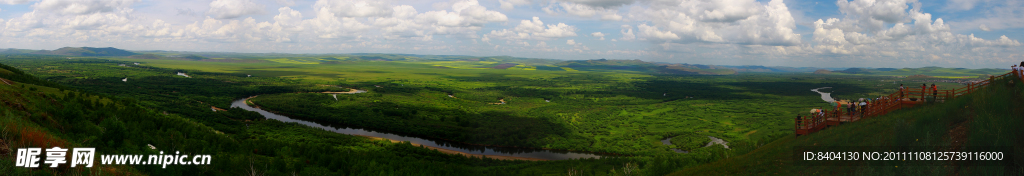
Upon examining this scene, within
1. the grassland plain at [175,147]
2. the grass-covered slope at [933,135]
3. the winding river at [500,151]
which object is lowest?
the winding river at [500,151]

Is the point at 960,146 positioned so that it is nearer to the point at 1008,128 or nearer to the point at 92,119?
the point at 1008,128

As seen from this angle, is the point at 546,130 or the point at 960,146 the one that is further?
the point at 546,130

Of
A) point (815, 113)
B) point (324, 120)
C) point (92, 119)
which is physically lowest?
point (324, 120)

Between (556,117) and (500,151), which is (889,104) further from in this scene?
(556,117)

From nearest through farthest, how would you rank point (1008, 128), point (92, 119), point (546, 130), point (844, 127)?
point (1008, 128), point (844, 127), point (92, 119), point (546, 130)

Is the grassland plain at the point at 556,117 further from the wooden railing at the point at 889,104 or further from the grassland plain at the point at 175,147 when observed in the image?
the wooden railing at the point at 889,104

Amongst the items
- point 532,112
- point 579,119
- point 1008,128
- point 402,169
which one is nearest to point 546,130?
point 579,119

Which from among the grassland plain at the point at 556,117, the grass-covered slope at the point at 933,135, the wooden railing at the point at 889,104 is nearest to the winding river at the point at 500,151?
the grassland plain at the point at 556,117

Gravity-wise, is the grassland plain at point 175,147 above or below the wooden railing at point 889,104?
below

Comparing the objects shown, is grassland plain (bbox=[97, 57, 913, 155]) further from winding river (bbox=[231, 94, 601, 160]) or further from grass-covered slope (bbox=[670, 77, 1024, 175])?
grass-covered slope (bbox=[670, 77, 1024, 175])
